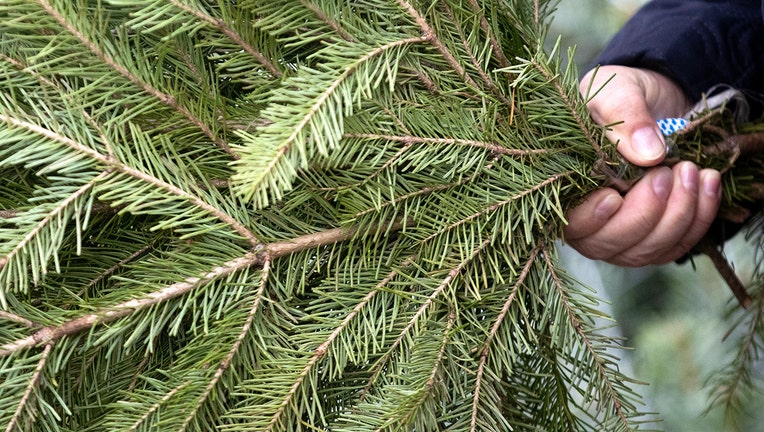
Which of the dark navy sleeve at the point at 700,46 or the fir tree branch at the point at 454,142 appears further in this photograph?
the dark navy sleeve at the point at 700,46

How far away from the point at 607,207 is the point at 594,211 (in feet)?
0.04

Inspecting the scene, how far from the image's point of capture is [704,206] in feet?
2.42

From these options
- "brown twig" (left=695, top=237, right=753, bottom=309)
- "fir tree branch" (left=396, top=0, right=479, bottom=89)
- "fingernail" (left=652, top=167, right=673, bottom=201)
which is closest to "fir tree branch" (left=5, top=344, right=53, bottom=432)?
"fir tree branch" (left=396, top=0, right=479, bottom=89)

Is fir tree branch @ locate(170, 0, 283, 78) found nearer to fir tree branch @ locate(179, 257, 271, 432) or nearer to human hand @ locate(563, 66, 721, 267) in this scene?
fir tree branch @ locate(179, 257, 271, 432)

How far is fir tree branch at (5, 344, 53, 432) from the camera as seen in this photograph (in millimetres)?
477

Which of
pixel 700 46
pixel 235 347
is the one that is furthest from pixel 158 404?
pixel 700 46

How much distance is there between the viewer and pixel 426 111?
1.92 ft

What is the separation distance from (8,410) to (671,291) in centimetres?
127

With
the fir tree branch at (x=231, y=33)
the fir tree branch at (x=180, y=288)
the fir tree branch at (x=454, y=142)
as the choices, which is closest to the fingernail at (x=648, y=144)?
the fir tree branch at (x=454, y=142)

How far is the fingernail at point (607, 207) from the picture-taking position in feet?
2.19

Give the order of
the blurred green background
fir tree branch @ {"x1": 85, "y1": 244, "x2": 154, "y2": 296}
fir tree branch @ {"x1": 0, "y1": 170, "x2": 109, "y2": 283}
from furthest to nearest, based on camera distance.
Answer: the blurred green background < fir tree branch @ {"x1": 85, "y1": 244, "x2": 154, "y2": 296} < fir tree branch @ {"x1": 0, "y1": 170, "x2": 109, "y2": 283}

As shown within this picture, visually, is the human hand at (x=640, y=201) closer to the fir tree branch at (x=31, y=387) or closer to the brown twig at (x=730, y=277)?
the brown twig at (x=730, y=277)

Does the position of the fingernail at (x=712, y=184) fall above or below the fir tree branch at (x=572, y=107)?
below

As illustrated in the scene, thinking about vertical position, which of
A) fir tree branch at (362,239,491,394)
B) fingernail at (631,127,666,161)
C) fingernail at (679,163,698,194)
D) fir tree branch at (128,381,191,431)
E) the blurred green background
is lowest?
the blurred green background
